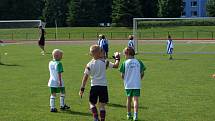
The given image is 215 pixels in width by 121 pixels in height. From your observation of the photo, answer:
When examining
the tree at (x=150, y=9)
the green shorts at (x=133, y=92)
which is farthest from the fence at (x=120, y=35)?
the green shorts at (x=133, y=92)

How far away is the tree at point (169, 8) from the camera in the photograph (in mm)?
95625

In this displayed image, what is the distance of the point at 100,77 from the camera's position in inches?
397

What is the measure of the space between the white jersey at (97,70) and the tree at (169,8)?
86.8 metres

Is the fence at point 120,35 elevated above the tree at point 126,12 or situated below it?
below

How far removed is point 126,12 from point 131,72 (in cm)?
7433

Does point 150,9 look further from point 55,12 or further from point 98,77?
point 98,77

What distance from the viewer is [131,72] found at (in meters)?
11.0

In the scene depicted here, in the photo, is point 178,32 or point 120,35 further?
point 120,35

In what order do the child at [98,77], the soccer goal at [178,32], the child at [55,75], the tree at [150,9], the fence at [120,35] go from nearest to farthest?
the child at [98,77], the child at [55,75], the soccer goal at [178,32], the fence at [120,35], the tree at [150,9]

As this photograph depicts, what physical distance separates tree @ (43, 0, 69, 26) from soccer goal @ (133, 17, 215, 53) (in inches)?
1584

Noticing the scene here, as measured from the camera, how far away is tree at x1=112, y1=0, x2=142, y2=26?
84.4 meters

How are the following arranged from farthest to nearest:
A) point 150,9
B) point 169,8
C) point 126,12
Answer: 1. point 150,9
2. point 169,8
3. point 126,12

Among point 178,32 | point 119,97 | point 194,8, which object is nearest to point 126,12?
point 178,32

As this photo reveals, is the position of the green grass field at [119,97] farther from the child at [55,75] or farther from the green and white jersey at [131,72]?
the green and white jersey at [131,72]
